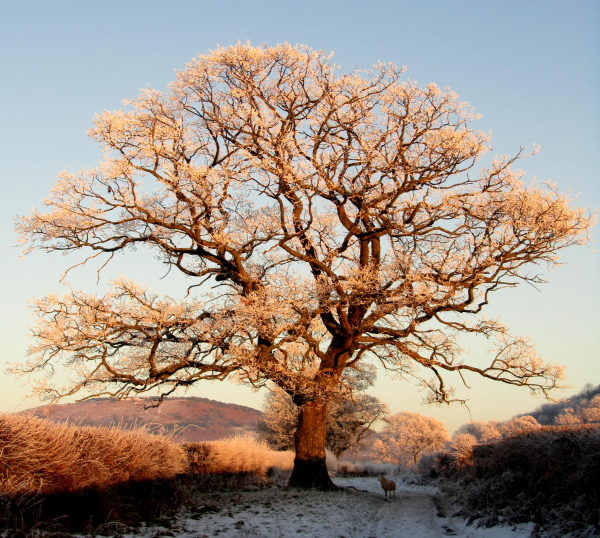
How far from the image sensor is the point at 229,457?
46.8 ft

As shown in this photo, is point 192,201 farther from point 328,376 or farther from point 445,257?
point 445,257

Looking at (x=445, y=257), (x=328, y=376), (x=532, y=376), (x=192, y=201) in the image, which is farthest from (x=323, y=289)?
(x=532, y=376)

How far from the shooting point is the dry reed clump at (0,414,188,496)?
534 cm

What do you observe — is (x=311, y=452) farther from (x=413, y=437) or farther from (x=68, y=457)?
(x=413, y=437)

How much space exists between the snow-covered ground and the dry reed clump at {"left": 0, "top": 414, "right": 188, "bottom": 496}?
113 cm

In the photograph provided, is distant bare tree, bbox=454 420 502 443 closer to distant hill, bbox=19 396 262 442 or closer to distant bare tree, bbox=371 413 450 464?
distant bare tree, bbox=371 413 450 464

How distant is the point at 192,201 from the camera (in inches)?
455

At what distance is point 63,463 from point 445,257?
994 centimetres

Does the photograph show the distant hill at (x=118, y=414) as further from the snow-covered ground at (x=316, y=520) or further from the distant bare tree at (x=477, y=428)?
the distant bare tree at (x=477, y=428)

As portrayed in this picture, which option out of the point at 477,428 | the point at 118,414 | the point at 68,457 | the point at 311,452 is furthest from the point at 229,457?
the point at 477,428

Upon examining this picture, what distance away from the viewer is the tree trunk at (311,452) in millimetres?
12023

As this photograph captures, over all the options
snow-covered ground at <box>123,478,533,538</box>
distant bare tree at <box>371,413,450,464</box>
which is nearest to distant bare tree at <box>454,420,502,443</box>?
distant bare tree at <box>371,413,450,464</box>

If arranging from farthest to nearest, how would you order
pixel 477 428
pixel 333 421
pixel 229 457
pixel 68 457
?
pixel 477 428
pixel 333 421
pixel 229 457
pixel 68 457

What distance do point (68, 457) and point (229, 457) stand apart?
30.0 ft
